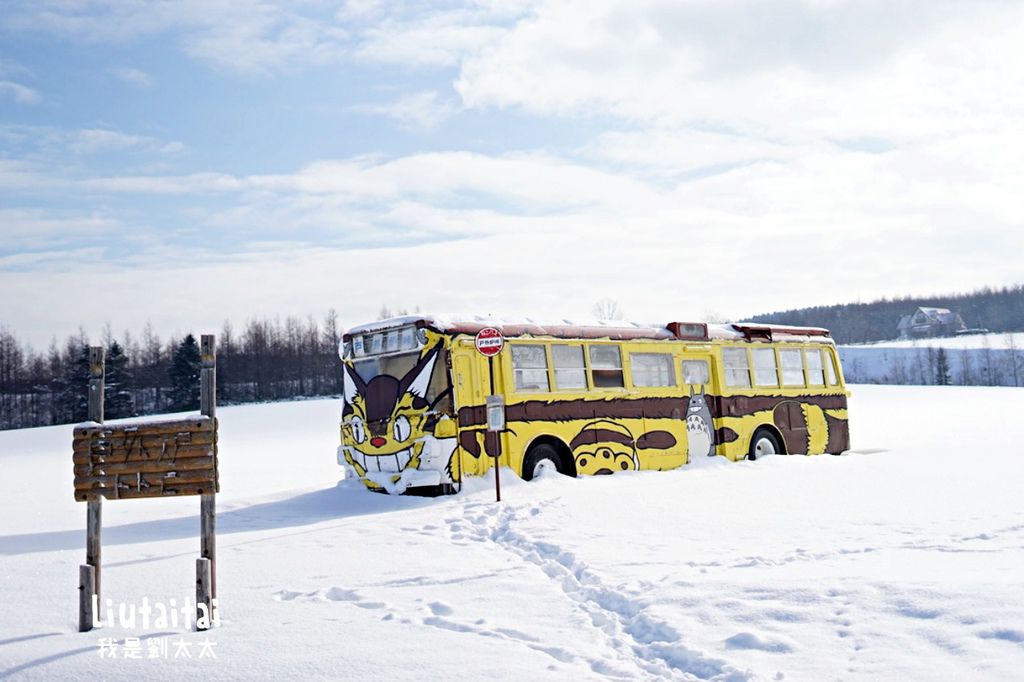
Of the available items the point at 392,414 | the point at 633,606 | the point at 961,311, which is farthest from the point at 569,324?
the point at 961,311

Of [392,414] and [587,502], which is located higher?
[392,414]

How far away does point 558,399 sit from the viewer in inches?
557

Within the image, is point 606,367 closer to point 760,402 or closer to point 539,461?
point 539,461

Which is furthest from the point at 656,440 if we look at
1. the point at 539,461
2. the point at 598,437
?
the point at 539,461

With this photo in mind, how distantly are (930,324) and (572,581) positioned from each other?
157562mm

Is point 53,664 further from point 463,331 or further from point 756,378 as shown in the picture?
point 756,378

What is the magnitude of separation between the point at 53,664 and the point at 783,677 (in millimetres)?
4071

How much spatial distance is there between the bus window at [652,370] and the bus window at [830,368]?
5058 millimetres

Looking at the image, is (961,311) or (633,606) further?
(961,311)

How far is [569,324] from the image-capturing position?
1479cm

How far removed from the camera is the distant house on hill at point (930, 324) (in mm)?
146750

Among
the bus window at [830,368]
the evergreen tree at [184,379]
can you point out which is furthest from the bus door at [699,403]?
the evergreen tree at [184,379]

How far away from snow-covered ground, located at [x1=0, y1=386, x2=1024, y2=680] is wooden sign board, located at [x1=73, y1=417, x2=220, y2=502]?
0.94 m

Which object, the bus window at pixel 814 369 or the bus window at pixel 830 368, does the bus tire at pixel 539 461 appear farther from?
the bus window at pixel 830 368
